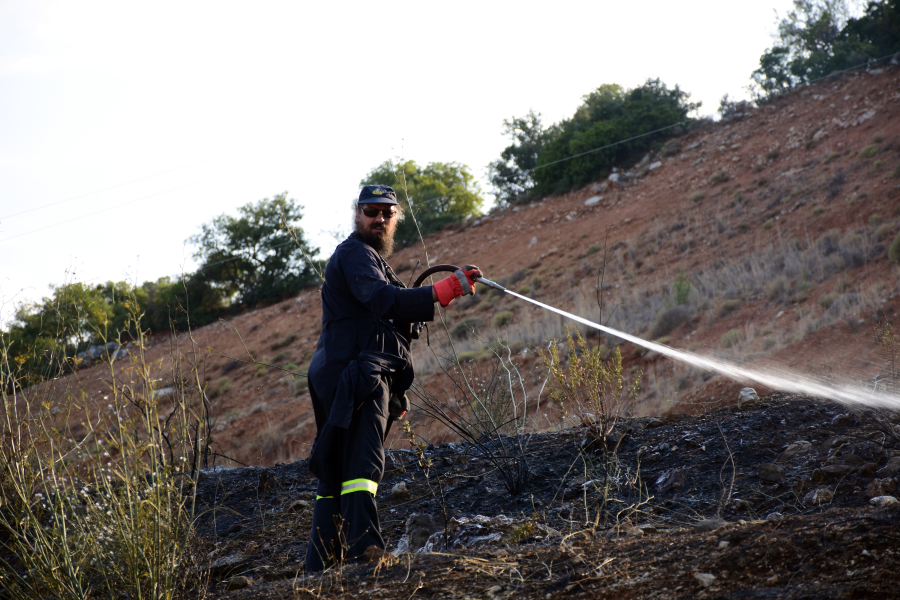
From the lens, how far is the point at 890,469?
3.02 metres

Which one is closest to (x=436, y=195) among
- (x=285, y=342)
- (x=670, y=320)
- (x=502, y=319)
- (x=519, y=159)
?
(x=519, y=159)

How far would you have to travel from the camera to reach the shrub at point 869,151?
1606cm

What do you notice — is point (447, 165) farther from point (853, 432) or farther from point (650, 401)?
point (853, 432)

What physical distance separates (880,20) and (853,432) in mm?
25272

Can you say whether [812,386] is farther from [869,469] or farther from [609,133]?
[609,133]

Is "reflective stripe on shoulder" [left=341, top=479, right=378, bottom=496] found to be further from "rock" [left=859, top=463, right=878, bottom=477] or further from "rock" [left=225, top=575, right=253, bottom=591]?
"rock" [left=859, top=463, right=878, bottom=477]

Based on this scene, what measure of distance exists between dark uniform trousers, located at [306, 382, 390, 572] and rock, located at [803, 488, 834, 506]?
1.95 metres

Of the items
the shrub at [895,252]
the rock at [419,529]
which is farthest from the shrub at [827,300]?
the rock at [419,529]

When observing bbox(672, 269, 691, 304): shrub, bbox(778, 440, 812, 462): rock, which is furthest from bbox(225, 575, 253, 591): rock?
bbox(672, 269, 691, 304): shrub

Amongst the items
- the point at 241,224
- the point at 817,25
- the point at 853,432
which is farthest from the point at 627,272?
the point at 241,224

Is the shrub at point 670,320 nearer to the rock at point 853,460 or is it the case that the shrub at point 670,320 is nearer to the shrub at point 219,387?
the rock at point 853,460

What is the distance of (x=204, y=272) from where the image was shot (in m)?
29.2

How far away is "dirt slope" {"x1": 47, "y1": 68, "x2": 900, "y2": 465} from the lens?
8.82 meters

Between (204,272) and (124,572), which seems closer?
(124,572)
